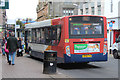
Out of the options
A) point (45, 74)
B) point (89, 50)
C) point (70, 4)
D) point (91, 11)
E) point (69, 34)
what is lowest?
point (45, 74)

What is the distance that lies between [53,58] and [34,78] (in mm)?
1931

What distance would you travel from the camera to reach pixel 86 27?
14.1 meters

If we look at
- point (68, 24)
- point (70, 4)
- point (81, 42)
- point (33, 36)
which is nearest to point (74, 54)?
point (81, 42)

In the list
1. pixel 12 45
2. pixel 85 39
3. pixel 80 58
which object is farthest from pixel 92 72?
pixel 12 45

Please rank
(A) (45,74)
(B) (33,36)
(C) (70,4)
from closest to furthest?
(A) (45,74), (B) (33,36), (C) (70,4)

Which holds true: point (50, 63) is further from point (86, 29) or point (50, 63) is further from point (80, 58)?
point (86, 29)

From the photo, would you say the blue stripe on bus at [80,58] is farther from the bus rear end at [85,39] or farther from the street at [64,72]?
the street at [64,72]

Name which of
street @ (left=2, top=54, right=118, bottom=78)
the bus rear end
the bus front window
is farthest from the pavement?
the bus front window

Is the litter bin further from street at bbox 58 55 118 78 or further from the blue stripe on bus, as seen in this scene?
the blue stripe on bus

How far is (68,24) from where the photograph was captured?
13688 millimetres

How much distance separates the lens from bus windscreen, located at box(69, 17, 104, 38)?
1379cm

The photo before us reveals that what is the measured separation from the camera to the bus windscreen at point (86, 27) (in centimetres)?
1379

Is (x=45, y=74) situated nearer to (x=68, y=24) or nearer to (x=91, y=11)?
(x=68, y=24)

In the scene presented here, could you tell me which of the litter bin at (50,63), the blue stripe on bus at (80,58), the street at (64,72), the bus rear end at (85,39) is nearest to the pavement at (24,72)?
the street at (64,72)
